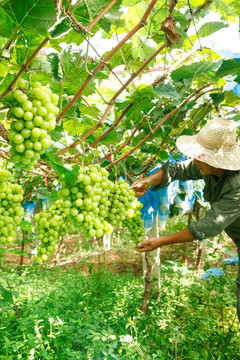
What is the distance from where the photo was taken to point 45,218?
156cm

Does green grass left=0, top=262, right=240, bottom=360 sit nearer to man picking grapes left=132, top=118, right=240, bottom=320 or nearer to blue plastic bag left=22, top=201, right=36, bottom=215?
man picking grapes left=132, top=118, right=240, bottom=320

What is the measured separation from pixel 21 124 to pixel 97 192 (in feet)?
1.93

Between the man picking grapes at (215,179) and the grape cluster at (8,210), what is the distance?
1141mm

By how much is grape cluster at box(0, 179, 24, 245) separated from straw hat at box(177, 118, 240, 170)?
4.50 ft

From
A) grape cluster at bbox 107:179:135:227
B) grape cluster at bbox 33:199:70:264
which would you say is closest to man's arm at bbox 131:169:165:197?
grape cluster at bbox 107:179:135:227

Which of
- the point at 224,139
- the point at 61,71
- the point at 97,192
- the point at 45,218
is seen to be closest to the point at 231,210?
the point at 224,139

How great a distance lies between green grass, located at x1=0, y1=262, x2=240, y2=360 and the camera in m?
2.23

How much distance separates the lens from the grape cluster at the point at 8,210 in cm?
133

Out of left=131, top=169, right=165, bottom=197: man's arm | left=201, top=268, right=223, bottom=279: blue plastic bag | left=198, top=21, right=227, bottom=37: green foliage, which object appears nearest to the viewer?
left=198, top=21, right=227, bottom=37: green foliage

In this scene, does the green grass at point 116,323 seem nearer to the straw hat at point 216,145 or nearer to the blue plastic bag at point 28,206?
the blue plastic bag at point 28,206

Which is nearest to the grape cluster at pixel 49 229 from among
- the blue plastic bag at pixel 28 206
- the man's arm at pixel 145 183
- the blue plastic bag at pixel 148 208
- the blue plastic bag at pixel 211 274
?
the man's arm at pixel 145 183

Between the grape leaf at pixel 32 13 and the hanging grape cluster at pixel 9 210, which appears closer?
the grape leaf at pixel 32 13

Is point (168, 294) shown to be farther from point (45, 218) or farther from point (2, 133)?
point (2, 133)

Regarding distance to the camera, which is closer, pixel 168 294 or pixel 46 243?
pixel 46 243
